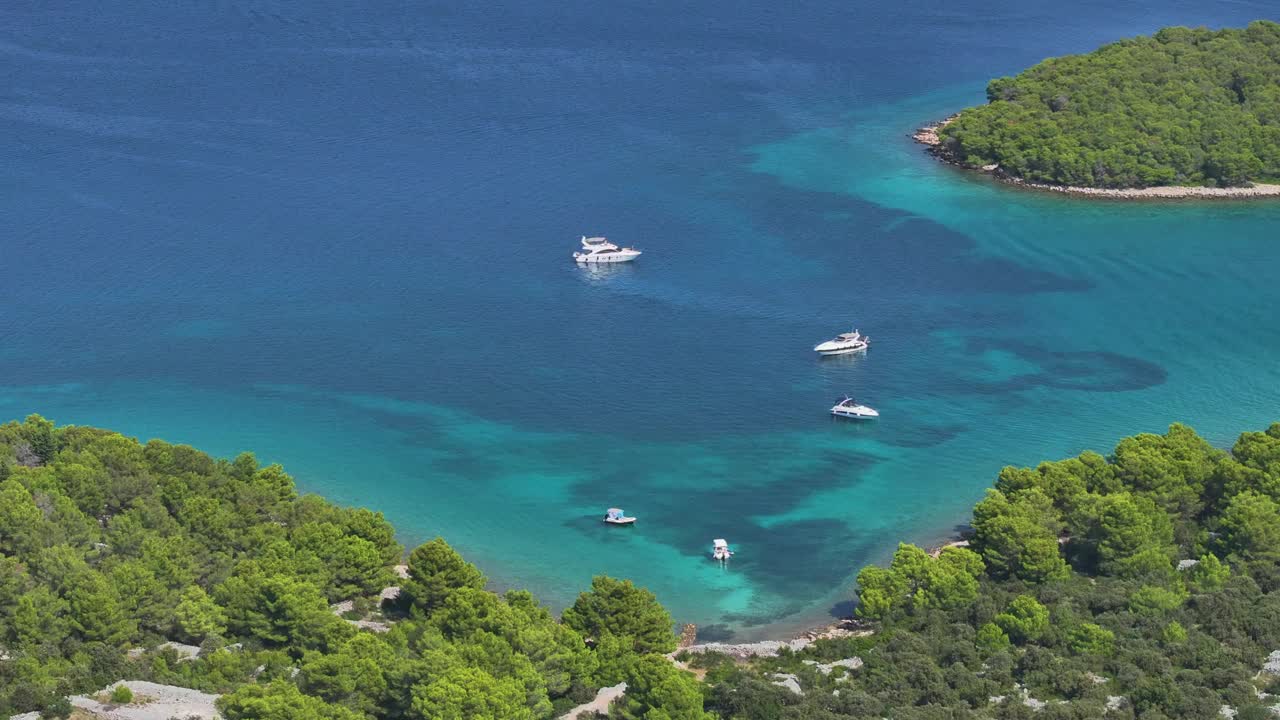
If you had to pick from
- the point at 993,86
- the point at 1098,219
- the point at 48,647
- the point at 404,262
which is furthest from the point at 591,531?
the point at 993,86

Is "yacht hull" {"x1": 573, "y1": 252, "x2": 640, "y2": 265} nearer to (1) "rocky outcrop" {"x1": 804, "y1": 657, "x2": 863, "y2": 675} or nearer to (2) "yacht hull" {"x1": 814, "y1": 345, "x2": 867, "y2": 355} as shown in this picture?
(2) "yacht hull" {"x1": 814, "y1": 345, "x2": 867, "y2": 355}

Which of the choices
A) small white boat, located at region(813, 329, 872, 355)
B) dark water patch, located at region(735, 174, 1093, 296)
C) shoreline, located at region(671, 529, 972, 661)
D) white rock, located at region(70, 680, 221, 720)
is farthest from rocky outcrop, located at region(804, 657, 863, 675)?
dark water patch, located at region(735, 174, 1093, 296)

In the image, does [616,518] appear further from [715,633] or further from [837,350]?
[837,350]

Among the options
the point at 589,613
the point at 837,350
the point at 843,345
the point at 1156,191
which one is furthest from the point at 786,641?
the point at 1156,191

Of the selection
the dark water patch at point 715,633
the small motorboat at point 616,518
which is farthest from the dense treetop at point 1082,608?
the small motorboat at point 616,518

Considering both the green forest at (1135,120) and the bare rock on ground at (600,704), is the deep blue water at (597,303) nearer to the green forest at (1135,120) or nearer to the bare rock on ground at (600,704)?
the green forest at (1135,120)

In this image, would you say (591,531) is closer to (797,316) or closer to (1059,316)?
(797,316)
